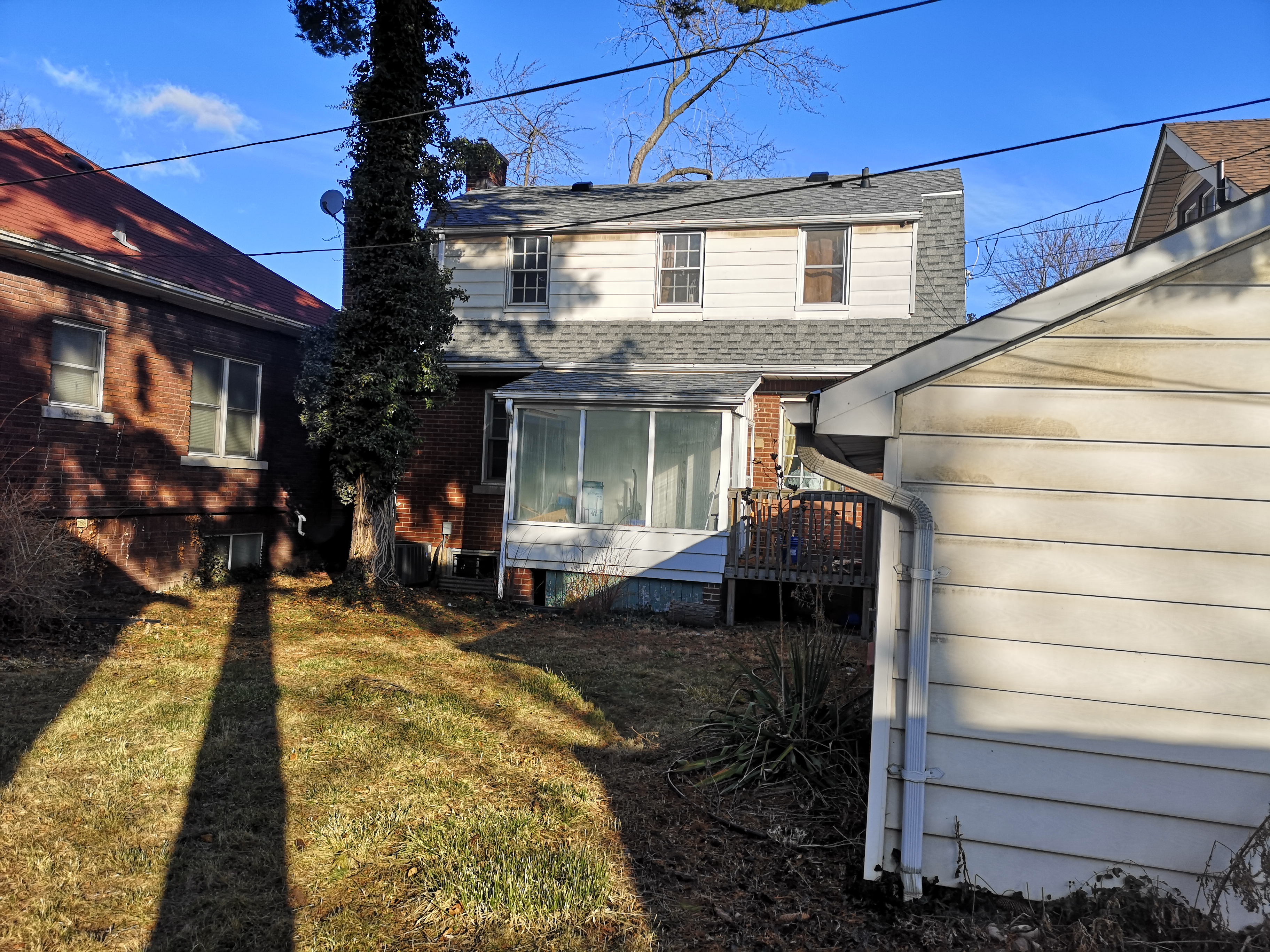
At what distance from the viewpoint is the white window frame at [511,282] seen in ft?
49.2

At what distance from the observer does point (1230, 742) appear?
11.7ft

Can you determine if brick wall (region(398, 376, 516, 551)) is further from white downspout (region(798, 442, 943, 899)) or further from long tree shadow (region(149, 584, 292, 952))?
white downspout (region(798, 442, 943, 899))

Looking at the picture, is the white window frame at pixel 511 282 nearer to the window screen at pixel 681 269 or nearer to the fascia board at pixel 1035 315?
the window screen at pixel 681 269

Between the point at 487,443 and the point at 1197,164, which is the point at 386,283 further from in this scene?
the point at 1197,164

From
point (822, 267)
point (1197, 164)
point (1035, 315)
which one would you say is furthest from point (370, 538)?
point (1197, 164)

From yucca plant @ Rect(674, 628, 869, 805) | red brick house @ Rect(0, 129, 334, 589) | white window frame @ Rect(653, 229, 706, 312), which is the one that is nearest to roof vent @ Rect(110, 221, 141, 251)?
red brick house @ Rect(0, 129, 334, 589)

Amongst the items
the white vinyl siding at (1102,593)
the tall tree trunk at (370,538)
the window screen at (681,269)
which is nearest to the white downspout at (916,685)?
the white vinyl siding at (1102,593)

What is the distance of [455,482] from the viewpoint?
1462cm

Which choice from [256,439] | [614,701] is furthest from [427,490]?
[614,701]

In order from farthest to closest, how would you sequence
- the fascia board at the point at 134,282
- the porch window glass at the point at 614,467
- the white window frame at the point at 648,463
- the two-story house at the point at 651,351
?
the porch window glass at the point at 614,467
the two-story house at the point at 651,351
the white window frame at the point at 648,463
the fascia board at the point at 134,282

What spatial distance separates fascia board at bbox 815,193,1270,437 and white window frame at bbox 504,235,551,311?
11.4 meters

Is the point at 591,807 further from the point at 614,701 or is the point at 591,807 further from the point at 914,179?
the point at 914,179

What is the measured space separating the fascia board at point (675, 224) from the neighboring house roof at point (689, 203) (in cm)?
2

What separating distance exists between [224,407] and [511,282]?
5240 mm
